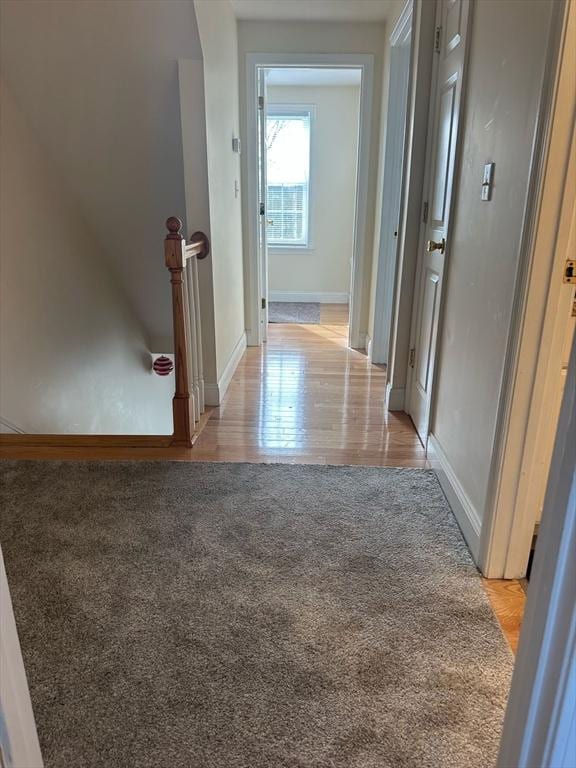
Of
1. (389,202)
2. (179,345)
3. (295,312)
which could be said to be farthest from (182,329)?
(295,312)

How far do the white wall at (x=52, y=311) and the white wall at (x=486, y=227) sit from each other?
7.54ft

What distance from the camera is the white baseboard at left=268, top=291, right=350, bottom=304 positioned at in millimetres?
6734

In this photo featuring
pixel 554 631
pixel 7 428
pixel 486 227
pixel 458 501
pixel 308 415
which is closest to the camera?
pixel 554 631

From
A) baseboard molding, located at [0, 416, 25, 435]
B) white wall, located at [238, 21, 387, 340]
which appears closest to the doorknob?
white wall, located at [238, 21, 387, 340]

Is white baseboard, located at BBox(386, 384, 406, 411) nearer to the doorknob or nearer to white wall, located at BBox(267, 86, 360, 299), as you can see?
the doorknob

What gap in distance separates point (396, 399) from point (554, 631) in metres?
2.60

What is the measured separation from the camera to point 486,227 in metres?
1.87

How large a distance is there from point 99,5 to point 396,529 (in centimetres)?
264

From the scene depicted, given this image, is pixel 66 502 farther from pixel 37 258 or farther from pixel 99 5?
pixel 99 5

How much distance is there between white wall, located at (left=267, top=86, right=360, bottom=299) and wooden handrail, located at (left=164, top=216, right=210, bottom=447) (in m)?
3.78

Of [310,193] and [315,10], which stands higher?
[315,10]

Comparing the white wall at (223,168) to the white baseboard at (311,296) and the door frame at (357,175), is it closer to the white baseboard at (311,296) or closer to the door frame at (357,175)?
the door frame at (357,175)

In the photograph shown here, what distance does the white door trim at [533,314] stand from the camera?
4.48ft

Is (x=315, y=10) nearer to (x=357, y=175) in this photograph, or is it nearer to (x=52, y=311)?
(x=357, y=175)
